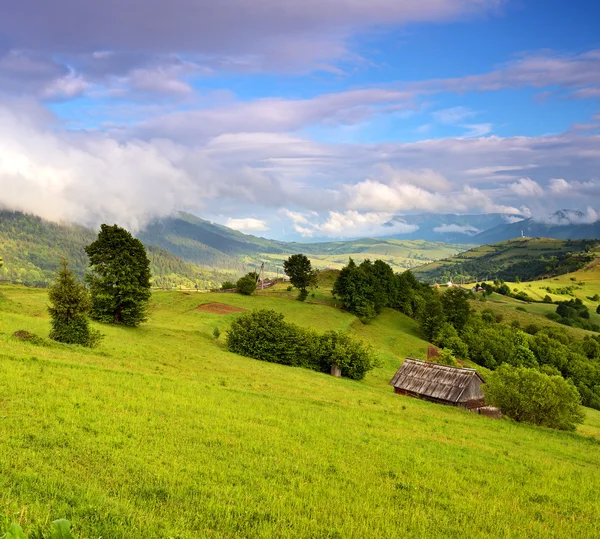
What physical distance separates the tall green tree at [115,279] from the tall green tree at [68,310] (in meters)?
15.6

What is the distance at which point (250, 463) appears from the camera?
55.0 feet

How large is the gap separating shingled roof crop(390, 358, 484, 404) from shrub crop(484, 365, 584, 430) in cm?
576

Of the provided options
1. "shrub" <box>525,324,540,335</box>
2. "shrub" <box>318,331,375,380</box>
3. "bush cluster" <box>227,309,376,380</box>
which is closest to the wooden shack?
"shrub" <box>318,331,375,380</box>

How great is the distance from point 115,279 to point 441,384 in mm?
46874

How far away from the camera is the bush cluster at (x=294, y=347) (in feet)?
202

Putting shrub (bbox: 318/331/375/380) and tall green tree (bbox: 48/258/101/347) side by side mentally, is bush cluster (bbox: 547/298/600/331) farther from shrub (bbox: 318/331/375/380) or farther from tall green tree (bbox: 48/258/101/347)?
tall green tree (bbox: 48/258/101/347)

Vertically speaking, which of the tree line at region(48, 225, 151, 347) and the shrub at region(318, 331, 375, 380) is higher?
the tree line at region(48, 225, 151, 347)

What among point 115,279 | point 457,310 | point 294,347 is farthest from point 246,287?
point 457,310

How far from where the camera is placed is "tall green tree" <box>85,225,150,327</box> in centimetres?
5938

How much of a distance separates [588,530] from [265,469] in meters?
12.1

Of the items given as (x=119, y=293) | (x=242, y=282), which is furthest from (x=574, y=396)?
(x=242, y=282)

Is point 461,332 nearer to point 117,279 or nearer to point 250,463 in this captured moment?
point 117,279

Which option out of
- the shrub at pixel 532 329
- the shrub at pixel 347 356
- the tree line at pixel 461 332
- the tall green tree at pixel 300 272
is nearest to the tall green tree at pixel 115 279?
the shrub at pixel 347 356

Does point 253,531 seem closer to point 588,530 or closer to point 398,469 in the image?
point 398,469
